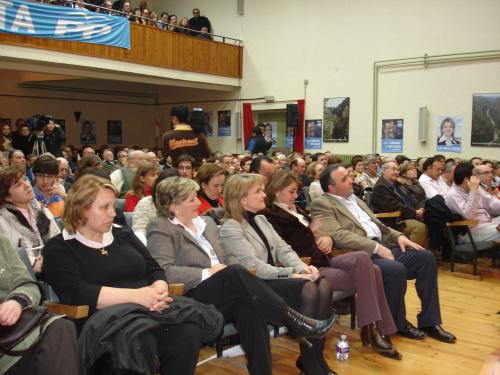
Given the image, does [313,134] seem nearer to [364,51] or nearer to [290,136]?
[290,136]

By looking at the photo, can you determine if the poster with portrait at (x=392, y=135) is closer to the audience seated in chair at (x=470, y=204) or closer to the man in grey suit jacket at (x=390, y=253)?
the audience seated in chair at (x=470, y=204)

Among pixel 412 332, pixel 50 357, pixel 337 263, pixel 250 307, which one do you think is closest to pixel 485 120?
pixel 412 332

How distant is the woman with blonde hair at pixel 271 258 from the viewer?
310 centimetres

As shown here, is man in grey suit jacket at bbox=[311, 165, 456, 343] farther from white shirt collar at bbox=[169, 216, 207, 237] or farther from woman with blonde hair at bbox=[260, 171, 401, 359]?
white shirt collar at bbox=[169, 216, 207, 237]

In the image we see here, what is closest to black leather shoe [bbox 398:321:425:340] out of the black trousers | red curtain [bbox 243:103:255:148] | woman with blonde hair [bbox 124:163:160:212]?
the black trousers

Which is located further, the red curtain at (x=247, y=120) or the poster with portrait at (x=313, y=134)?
Answer: the red curtain at (x=247, y=120)

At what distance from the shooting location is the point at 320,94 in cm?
1329

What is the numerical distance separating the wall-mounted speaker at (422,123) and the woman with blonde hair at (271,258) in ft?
28.8

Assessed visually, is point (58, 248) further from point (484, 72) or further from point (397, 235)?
point (484, 72)

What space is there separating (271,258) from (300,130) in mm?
10464

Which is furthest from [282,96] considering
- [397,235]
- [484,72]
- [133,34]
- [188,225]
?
[188,225]

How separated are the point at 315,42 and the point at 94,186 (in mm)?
11465

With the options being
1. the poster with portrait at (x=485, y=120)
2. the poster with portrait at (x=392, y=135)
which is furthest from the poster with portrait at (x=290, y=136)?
the poster with portrait at (x=485, y=120)

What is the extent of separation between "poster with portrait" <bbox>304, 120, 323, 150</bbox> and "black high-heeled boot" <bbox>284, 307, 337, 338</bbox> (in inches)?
419
